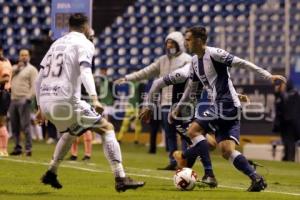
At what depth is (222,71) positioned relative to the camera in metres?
10.7

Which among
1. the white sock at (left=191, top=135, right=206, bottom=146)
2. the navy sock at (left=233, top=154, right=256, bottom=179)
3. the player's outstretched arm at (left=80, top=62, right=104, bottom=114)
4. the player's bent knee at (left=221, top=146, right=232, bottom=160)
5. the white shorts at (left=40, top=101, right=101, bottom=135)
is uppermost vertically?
the player's outstretched arm at (left=80, top=62, right=104, bottom=114)

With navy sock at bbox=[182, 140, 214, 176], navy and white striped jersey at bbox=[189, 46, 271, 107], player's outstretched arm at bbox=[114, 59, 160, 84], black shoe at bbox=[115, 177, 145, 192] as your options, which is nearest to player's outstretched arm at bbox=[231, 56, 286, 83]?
navy and white striped jersey at bbox=[189, 46, 271, 107]

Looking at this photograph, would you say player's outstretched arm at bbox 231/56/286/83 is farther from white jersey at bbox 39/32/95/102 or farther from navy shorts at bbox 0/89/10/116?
navy shorts at bbox 0/89/10/116

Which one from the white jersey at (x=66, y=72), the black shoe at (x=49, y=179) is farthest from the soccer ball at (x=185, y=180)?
the white jersey at (x=66, y=72)

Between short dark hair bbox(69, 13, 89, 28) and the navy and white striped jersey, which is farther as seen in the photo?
the navy and white striped jersey

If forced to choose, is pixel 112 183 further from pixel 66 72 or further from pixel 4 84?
pixel 4 84

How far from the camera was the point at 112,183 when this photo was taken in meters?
11.6

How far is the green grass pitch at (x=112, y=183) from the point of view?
9.72m

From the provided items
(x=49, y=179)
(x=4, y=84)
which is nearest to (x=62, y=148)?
(x=49, y=179)

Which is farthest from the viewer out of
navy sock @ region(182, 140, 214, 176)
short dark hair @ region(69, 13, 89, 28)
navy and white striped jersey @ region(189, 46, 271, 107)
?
navy sock @ region(182, 140, 214, 176)

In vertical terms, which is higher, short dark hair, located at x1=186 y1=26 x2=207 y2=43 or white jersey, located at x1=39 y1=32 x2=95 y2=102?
short dark hair, located at x1=186 y1=26 x2=207 y2=43

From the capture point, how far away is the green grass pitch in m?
9.72

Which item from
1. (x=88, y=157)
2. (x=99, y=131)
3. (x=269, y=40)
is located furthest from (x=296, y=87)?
(x=99, y=131)

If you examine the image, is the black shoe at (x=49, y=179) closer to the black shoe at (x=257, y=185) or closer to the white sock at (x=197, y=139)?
the white sock at (x=197, y=139)
